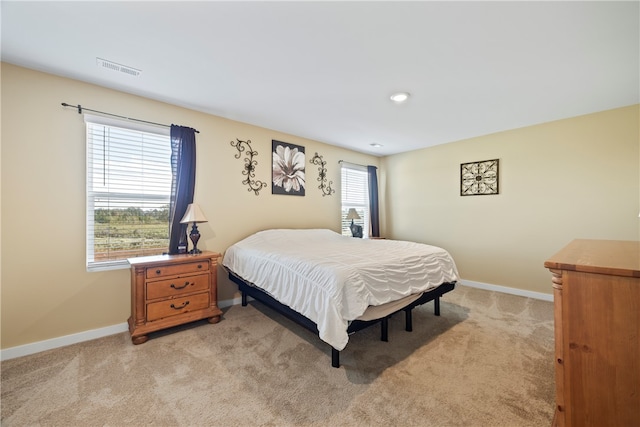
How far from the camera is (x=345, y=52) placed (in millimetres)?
1941

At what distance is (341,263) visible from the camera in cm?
207

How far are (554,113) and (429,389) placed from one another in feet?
11.4

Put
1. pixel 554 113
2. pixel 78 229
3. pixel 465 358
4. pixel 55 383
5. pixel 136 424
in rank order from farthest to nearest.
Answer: pixel 554 113 < pixel 78 229 < pixel 465 358 < pixel 55 383 < pixel 136 424

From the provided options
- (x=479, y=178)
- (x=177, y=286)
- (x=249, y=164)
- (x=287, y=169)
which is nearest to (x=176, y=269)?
(x=177, y=286)

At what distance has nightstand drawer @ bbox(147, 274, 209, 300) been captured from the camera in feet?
7.72

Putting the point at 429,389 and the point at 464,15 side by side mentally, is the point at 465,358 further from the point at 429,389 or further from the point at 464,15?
the point at 464,15

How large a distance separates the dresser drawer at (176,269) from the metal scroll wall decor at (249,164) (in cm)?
124

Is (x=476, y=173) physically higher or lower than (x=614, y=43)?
lower

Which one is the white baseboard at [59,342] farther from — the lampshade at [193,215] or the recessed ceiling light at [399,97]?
the recessed ceiling light at [399,97]

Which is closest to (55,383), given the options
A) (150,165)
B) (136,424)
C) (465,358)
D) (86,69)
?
(136,424)

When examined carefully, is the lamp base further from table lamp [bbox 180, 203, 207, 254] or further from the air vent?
the air vent

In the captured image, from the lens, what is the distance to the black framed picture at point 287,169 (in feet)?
12.3

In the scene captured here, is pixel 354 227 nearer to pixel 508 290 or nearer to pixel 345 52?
pixel 508 290

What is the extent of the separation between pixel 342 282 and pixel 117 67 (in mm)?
2555
